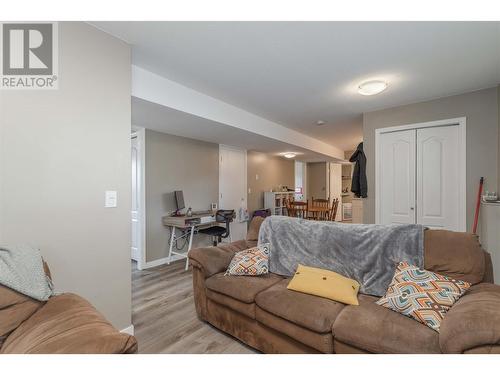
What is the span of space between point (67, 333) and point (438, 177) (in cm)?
397

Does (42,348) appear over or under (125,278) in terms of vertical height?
over

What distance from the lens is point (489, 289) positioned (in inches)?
57.0

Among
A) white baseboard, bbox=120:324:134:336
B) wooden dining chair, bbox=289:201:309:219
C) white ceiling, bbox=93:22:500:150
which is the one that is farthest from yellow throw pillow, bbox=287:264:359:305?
wooden dining chair, bbox=289:201:309:219

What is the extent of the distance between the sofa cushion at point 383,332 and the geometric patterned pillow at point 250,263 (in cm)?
79

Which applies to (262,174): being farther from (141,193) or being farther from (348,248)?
(348,248)

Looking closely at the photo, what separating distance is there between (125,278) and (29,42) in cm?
176

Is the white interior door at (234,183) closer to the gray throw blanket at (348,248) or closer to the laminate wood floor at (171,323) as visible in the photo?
the laminate wood floor at (171,323)

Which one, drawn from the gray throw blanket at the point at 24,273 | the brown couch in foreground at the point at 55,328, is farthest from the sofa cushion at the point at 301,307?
the gray throw blanket at the point at 24,273

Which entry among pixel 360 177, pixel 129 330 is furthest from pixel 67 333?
pixel 360 177

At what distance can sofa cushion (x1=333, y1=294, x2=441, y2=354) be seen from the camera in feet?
4.01

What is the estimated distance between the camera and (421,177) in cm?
331

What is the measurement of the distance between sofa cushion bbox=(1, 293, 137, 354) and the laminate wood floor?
90 centimetres

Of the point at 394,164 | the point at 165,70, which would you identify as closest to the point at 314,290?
the point at 165,70
